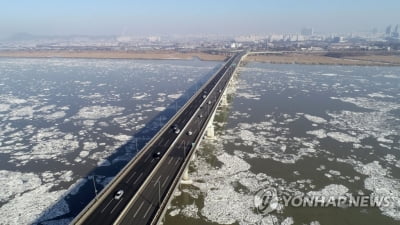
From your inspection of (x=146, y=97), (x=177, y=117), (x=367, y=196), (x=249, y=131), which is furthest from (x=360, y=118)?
(x=146, y=97)

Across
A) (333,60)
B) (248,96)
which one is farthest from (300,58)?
(248,96)

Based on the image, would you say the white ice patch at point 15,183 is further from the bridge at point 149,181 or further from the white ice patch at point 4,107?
the white ice patch at point 4,107

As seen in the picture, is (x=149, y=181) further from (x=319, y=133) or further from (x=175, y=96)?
(x=175, y=96)

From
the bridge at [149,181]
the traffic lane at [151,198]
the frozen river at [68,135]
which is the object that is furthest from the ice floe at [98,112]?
the traffic lane at [151,198]

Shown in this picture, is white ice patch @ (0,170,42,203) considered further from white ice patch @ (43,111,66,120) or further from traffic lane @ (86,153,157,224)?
white ice patch @ (43,111,66,120)

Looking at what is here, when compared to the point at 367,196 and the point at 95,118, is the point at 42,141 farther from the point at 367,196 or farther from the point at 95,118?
the point at 367,196

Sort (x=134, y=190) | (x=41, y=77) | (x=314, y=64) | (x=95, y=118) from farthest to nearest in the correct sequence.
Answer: (x=314, y=64) < (x=41, y=77) < (x=95, y=118) < (x=134, y=190)

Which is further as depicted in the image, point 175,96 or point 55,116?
point 175,96
